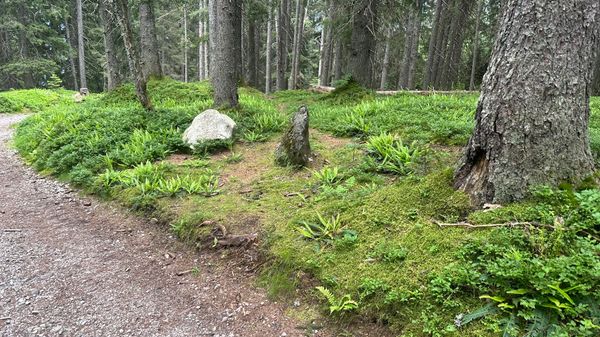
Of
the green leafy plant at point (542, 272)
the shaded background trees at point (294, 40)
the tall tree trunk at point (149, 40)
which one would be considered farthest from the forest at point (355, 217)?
the tall tree trunk at point (149, 40)

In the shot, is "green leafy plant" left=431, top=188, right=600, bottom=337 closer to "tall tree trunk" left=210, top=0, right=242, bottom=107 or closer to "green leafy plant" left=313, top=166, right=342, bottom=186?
"green leafy plant" left=313, top=166, right=342, bottom=186

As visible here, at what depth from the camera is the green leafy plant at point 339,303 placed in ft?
9.81

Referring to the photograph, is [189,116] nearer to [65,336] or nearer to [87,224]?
[87,224]

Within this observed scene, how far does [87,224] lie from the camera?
530 centimetres

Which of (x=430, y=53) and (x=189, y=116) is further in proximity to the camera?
(x=430, y=53)

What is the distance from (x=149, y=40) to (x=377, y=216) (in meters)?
12.1

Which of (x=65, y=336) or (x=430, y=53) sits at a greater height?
(x=430, y=53)

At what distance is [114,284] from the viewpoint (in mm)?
3885

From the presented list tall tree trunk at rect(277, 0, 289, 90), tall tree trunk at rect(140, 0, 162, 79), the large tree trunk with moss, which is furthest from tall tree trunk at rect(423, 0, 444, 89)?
the large tree trunk with moss

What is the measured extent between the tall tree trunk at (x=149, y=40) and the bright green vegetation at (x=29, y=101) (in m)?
4.95

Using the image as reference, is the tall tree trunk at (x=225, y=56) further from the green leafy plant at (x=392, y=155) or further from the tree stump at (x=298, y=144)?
the green leafy plant at (x=392, y=155)

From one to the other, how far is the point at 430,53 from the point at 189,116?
41.0ft

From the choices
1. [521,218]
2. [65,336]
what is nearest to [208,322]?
[65,336]

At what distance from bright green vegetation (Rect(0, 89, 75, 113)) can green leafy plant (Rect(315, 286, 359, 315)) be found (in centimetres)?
1658
